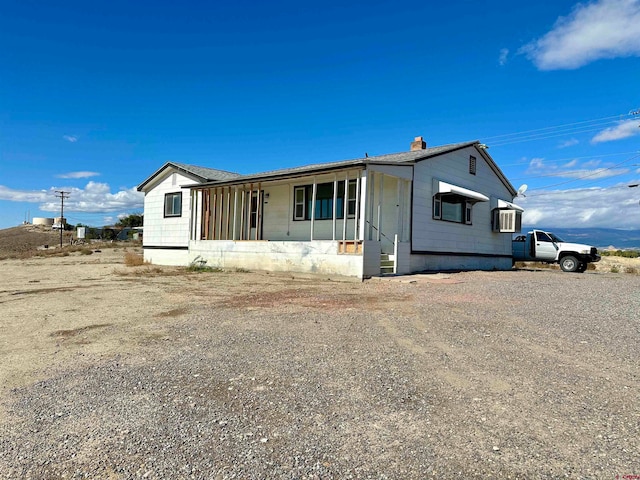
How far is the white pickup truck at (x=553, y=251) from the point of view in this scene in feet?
57.7

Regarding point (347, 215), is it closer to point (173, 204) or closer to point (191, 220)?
point (191, 220)

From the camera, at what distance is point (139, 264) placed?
65.9 feet

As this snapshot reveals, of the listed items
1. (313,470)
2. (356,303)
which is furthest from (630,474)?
(356,303)

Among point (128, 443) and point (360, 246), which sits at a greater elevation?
point (360, 246)

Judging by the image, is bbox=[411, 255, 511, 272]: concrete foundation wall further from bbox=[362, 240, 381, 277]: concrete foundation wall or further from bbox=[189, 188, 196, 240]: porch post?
bbox=[189, 188, 196, 240]: porch post

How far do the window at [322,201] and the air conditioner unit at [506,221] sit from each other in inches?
319

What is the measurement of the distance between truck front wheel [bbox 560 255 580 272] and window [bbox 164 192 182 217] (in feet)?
56.9

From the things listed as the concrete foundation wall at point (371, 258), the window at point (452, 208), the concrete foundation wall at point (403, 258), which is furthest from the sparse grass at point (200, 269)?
the window at point (452, 208)

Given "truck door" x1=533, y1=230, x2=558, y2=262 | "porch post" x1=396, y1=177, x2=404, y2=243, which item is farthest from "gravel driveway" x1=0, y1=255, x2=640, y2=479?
"truck door" x1=533, y1=230, x2=558, y2=262

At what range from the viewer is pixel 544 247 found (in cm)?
1872

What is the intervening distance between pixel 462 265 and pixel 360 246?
22.3ft

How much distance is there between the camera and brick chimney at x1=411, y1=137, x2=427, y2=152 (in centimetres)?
1919

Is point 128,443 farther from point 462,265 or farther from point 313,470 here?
point 462,265

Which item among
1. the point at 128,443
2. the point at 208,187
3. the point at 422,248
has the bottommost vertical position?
the point at 128,443
